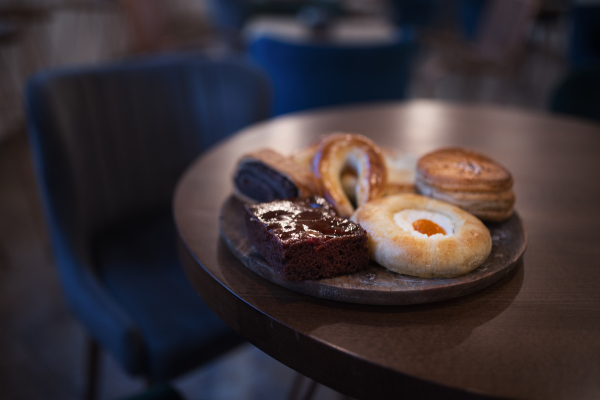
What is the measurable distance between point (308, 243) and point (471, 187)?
0.31m

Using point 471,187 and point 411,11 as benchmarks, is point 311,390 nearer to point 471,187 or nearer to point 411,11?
point 471,187

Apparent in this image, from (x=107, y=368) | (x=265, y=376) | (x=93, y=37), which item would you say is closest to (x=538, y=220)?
(x=265, y=376)

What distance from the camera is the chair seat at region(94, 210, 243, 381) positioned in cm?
113

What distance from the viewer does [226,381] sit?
5.52ft

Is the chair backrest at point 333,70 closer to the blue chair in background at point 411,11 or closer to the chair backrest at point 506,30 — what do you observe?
the chair backrest at point 506,30

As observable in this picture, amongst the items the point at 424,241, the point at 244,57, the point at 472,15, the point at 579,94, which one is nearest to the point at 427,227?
the point at 424,241

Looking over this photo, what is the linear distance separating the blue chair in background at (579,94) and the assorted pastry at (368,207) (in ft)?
4.11

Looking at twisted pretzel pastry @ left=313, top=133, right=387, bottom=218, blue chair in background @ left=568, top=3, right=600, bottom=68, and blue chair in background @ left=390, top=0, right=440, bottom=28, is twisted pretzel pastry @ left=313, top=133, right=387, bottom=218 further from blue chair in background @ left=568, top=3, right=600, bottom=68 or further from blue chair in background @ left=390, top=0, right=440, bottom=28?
blue chair in background @ left=390, top=0, right=440, bottom=28

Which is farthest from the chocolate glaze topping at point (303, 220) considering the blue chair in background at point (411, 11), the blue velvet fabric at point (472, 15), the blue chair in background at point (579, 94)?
the blue chair in background at point (411, 11)

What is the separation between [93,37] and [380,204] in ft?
21.9

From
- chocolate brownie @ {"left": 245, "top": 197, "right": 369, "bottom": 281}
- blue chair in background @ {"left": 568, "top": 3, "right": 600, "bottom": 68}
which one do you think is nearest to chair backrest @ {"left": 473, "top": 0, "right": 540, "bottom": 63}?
blue chair in background @ {"left": 568, "top": 3, "right": 600, "bottom": 68}

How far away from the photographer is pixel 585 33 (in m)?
3.90

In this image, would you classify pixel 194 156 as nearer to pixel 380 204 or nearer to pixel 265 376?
pixel 265 376

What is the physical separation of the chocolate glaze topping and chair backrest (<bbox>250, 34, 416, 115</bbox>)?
1.92 m
